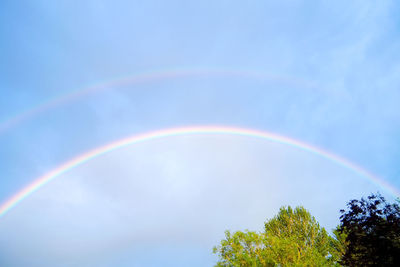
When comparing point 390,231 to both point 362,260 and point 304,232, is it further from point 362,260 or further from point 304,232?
point 304,232

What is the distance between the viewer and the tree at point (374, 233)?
39.2 feet

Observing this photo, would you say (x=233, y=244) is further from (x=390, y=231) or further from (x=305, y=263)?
(x=390, y=231)

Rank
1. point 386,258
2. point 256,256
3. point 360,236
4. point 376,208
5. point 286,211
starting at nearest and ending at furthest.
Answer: point 386,258 → point 360,236 → point 376,208 → point 256,256 → point 286,211

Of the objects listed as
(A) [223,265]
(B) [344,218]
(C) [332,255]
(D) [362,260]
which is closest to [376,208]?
(B) [344,218]

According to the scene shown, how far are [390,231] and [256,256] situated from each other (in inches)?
584

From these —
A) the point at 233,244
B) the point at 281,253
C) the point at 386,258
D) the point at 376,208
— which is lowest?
Answer: the point at 386,258

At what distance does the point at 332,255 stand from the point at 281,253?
1799cm

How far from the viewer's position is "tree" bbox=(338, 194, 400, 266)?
471 inches

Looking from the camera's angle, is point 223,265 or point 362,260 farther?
point 223,265

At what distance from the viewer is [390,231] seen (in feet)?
41.1

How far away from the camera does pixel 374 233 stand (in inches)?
518

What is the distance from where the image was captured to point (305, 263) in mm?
22891

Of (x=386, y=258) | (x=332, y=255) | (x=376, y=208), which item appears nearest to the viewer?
(x=386, y=258)

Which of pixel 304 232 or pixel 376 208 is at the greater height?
pixel 304 232
